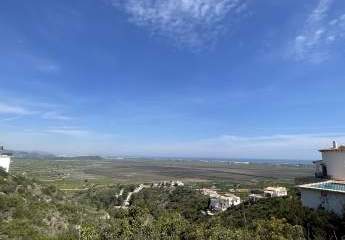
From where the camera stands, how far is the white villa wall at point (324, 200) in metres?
18.3

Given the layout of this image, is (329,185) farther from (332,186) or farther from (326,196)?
(326,196)

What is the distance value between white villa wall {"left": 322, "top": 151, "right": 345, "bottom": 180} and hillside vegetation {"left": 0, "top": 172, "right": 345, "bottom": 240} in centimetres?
274

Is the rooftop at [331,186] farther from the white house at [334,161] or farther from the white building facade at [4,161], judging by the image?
the white building facade at [4,161]

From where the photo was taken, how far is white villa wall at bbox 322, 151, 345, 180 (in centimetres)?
2153

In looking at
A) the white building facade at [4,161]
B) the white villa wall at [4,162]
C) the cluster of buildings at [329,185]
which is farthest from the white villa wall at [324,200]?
the white villa wall at [4,162]

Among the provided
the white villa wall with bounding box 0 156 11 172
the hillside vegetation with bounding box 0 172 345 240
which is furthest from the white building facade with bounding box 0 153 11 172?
the hillside vegetation with bounding box 0 172 345 240

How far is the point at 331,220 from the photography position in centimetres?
1789

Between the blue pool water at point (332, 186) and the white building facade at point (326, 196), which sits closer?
the white building facade at point (326, 196)

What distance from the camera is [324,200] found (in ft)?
62.8

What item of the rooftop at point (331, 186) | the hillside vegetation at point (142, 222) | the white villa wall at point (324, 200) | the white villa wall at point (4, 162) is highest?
the white villa wall at point (4, 162)

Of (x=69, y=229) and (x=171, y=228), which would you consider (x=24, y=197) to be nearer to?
(x=69, y=229)

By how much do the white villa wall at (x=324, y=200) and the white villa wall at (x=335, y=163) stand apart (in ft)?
8.54

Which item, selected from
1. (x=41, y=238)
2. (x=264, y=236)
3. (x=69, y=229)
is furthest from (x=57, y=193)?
(x=264, y=236)

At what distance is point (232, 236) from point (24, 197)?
21409 mm
